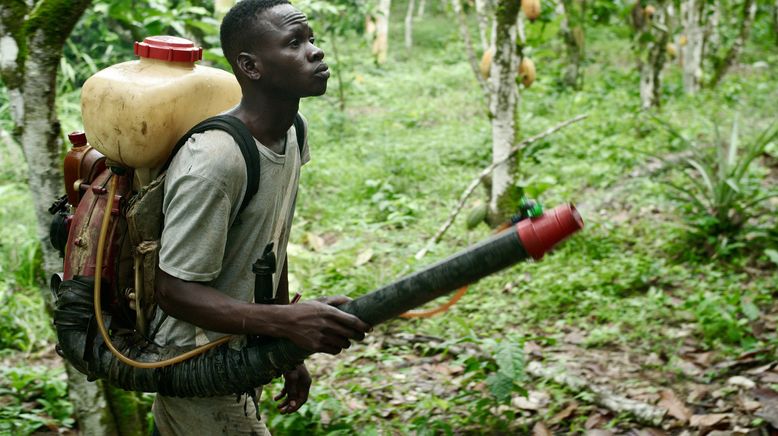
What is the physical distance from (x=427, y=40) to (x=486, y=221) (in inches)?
506

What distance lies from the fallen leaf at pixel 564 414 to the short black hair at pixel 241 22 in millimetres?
2290

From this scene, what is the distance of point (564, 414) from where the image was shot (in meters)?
3.46

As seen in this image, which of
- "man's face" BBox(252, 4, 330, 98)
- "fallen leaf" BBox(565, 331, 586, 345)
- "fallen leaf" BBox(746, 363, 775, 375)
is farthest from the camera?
"fallen leaf" BBox(565, 331, 586, 345)

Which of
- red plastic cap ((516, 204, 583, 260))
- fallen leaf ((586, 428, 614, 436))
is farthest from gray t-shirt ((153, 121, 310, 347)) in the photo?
fallen leaf ((586, 428, 614, 436))

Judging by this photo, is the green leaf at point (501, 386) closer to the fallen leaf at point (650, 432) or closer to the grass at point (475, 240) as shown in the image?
the grass at point (475, 240)

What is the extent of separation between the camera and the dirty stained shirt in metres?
1.83

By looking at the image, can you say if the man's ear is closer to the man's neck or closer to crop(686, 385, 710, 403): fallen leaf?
the man's neck

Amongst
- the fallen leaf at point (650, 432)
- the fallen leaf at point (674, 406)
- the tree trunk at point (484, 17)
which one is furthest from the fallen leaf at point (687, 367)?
the tree trunk at point (484, 17)

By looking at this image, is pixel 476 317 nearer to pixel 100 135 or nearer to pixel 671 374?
pixel 671 374

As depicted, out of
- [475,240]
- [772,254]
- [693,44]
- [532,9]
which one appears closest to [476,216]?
[475,240]

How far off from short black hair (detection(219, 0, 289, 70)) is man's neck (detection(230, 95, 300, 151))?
5.0 inches

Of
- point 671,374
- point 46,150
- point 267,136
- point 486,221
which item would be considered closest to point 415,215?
point 486,221

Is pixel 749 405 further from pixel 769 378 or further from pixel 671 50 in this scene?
pixel 671 50

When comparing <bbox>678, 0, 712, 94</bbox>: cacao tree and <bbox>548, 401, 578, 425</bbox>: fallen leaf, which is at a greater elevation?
<bbox>678, 0, 712, 94</bbox>: cacao tree
